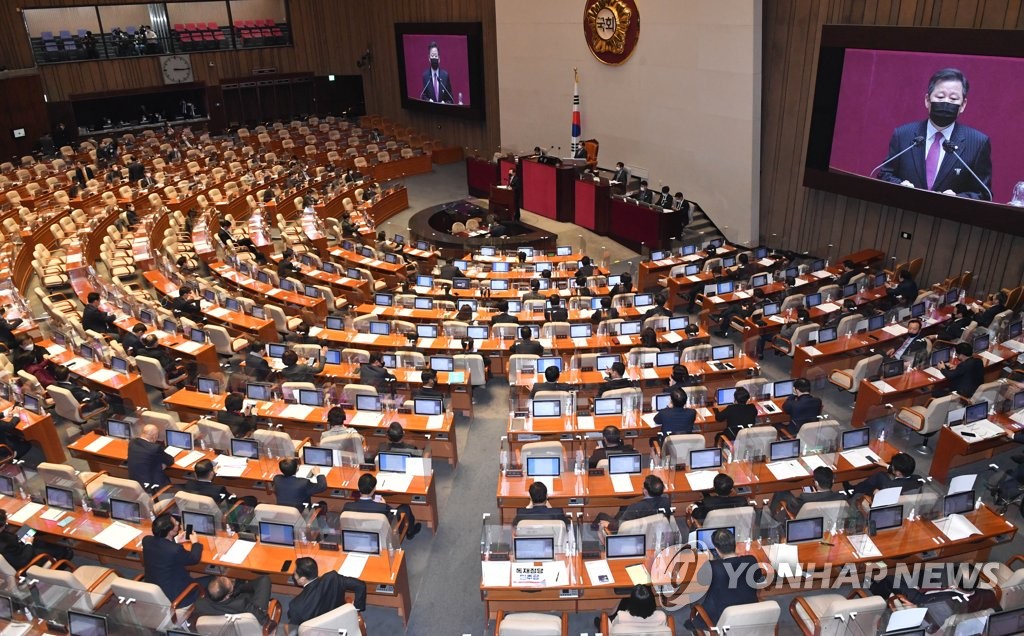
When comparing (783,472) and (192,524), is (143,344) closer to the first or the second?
(192,524)

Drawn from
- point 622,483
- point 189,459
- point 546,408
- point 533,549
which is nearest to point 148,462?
point 189,459

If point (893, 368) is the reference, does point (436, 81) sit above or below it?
above

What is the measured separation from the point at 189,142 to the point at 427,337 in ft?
80.1

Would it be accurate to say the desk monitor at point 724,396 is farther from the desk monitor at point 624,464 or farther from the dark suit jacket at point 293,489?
the dark suit jacket at point 293,489

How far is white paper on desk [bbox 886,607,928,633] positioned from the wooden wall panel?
36.8ft

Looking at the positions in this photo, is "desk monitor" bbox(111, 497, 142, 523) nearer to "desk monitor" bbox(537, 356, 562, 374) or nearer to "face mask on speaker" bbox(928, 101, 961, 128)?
"desk monitor" bbox(537, 356, 562, 374)

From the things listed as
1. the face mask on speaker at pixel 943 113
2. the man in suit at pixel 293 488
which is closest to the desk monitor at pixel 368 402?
the man in suit at pixel 293 488

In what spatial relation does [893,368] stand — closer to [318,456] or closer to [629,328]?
[629,328]

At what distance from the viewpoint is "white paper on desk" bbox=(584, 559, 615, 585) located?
24.3 ft

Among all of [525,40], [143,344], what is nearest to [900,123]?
[525,40]

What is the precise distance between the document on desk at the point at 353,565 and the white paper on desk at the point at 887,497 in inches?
228

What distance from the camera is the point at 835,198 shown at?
736 inches

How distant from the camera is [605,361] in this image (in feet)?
39.8

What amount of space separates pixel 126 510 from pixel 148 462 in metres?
0.96
